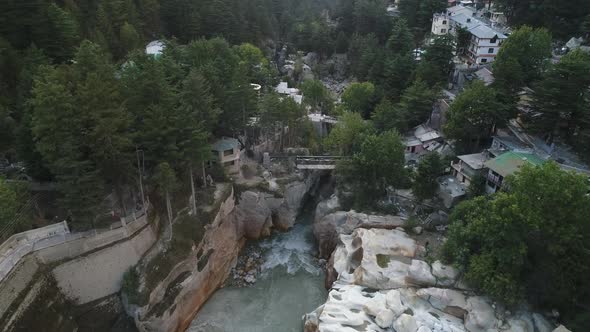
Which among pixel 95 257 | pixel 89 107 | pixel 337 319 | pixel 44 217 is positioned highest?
pixel 89 107

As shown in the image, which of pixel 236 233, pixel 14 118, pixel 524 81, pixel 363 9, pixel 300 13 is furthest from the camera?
pixel 300 13

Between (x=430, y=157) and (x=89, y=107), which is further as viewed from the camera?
(x=430, y=157)

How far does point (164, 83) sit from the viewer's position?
2942 cm

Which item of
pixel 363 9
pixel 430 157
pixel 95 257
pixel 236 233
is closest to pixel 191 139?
pixel 95 257

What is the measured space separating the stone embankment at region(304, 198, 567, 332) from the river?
1.89 meters

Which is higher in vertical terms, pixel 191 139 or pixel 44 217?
pixel 191 139

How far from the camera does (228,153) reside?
3928 centimetres

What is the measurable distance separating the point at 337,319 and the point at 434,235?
1200cm

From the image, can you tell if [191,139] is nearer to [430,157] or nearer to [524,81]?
[430,157]

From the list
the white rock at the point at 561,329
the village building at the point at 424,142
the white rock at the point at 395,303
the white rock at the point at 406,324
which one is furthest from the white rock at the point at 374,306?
the village building at the point at 424,142

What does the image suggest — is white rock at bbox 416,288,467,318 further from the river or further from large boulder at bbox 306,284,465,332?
the river

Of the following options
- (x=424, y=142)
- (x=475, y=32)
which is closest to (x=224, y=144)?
(x=424, y=142)

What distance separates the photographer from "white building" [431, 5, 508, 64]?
2066 inches

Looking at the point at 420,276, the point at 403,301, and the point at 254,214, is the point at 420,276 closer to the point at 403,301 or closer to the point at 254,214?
the point at 403,301
